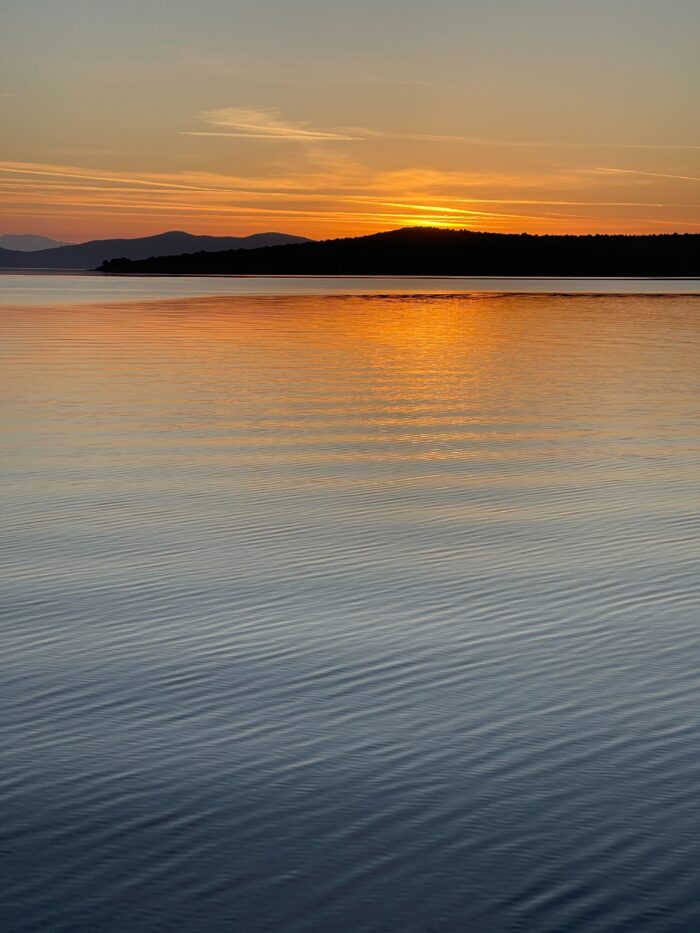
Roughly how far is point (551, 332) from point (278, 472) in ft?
101

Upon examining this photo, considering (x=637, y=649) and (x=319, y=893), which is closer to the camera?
(x=319, y=893)

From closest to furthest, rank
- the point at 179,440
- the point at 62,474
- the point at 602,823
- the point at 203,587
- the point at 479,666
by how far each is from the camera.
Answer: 1. the point at 602,823
2. the point at 479,666
3. the point at 203,587
4. the point at 62,474
5. the point at 179,440

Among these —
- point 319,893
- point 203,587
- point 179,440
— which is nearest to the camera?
point 319,893

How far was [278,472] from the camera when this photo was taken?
1312 cm

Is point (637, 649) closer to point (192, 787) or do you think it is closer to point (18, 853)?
point (192, 787)

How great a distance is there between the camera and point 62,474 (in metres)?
12.9

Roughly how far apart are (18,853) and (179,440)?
1128 cm

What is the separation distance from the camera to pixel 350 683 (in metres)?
6.45

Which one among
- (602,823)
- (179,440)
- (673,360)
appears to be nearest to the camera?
(602,823)

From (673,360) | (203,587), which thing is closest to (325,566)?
(203,587)

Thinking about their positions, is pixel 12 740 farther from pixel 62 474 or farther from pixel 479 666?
pixel 62 474

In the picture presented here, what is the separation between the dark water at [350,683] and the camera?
4398 mm

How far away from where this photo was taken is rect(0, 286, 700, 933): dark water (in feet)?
14.4

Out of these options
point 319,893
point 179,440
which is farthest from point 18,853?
point 179,440
